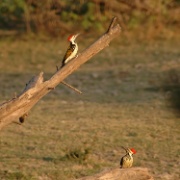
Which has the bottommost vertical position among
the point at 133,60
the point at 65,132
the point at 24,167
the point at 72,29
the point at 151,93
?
the point at 24,167

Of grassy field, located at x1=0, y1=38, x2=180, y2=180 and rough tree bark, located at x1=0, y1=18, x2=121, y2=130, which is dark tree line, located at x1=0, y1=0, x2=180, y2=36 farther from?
rough tree bark, located at x1=0, y1=18, x2=121, y2=130

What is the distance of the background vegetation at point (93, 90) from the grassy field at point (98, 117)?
0.01 metres

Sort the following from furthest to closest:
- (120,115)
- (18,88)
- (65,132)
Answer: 1. (18,88)
2. (120,115)
3. (65,132)

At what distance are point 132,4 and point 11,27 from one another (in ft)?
10.9

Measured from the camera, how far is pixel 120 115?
9.94 meters

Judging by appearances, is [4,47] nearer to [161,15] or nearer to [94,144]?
[161,15]

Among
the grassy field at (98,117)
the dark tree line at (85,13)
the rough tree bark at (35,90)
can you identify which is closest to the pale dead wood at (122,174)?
the rough tree bark at (35,90)

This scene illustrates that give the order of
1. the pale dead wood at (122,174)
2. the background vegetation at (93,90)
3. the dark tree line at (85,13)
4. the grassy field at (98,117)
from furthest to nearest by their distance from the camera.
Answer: the dark tree line at (85,13) < the background vegetation at (93,90) < the grassy field at (98,117) < the pale dead wood at (122,174)

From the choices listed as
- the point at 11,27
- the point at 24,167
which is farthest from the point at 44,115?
the point at 11,27

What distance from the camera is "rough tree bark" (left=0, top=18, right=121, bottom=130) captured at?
5574 mm

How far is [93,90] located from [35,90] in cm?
624

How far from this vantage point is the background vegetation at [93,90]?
7.61 metres

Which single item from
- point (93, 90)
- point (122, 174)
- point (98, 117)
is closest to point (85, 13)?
point (93, 90)

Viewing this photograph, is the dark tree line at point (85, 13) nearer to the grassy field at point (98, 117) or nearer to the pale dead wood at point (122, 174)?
the grassy field at point (98, 117)
